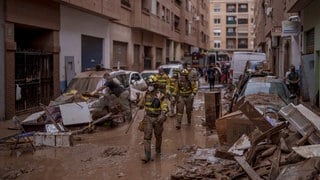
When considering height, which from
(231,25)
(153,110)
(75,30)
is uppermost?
(231,25)

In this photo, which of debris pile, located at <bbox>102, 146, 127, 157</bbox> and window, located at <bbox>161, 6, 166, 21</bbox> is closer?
debris pile, located at <bbox>102, 146, 127, 157</bbox>

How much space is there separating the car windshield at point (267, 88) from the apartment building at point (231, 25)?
95.7m

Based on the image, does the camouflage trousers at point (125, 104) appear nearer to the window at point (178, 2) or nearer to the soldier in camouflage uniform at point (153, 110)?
the soldier in camouflage uniform at point (153, 110)

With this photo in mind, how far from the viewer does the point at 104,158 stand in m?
9.84

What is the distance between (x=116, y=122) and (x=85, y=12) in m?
9.78

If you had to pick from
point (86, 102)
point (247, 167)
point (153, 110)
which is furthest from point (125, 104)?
point (247, 167)

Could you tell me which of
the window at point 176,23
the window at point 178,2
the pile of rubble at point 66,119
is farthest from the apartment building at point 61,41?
the window at point 178,2

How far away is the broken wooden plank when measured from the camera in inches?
271

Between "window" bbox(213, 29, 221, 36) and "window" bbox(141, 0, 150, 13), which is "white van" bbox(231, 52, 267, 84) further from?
"window" bbox(213, 29, 221, 36)

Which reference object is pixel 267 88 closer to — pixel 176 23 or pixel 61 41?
pixel 61 41

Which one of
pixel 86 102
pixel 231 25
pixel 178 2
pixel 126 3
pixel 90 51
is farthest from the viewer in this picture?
pixel 231 25

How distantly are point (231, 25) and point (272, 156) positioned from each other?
105 meters

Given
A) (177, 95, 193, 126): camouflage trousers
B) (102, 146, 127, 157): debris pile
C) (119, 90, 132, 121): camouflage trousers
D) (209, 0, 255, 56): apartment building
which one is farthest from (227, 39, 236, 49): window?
(102, 146, 127, 157): debris pile

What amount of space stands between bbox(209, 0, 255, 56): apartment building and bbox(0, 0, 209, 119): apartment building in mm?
72050
